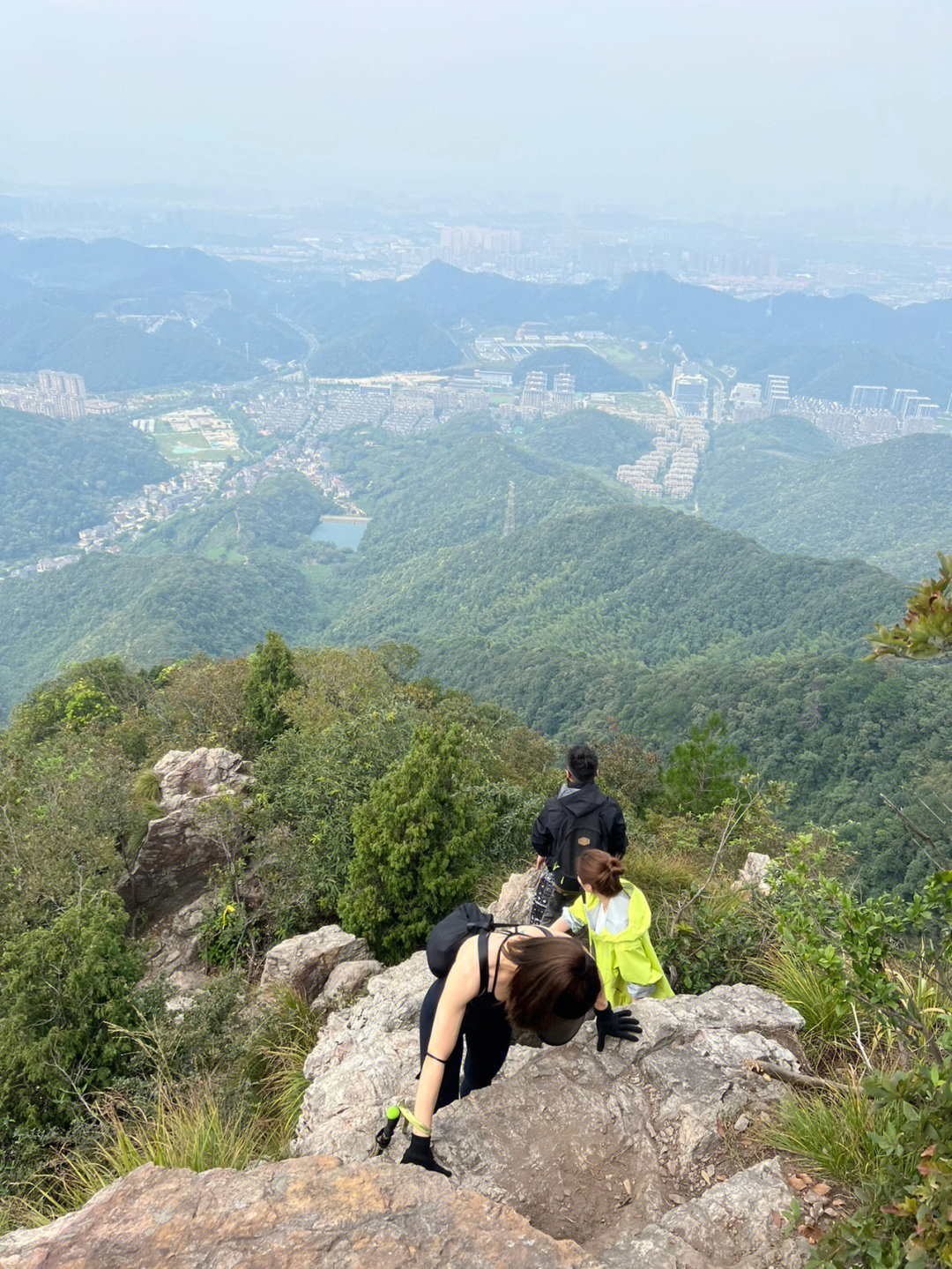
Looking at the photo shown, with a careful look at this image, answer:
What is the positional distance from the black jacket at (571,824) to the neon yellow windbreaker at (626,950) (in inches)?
33.2

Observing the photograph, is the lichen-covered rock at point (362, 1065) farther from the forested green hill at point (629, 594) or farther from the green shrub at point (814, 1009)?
the forested green hill at point (629, 594)

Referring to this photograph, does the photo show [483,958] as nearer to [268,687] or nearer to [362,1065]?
[362,1065]

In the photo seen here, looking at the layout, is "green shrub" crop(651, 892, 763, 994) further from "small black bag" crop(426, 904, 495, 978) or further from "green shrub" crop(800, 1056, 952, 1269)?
"small black bag" crop(426, 904, 495, 978)

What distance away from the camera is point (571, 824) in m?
5.09

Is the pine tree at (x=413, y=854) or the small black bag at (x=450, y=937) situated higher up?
the small black bag at (x=450, y=937)

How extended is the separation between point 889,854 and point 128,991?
25479 millimetres

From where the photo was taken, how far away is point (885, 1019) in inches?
126

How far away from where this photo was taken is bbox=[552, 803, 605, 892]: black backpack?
504 cm

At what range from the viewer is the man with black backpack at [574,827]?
5051mm

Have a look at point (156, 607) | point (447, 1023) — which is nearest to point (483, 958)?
point (447, 1023)

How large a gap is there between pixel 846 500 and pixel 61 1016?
499 ft

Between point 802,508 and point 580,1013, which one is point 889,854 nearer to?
point 580,1013

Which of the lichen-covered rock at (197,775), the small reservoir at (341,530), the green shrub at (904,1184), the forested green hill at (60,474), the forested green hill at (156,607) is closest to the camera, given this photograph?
the green shrub at (904,1184)

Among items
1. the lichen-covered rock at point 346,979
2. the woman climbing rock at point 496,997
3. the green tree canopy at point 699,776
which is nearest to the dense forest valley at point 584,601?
the woman climbing rock at point 496,997
